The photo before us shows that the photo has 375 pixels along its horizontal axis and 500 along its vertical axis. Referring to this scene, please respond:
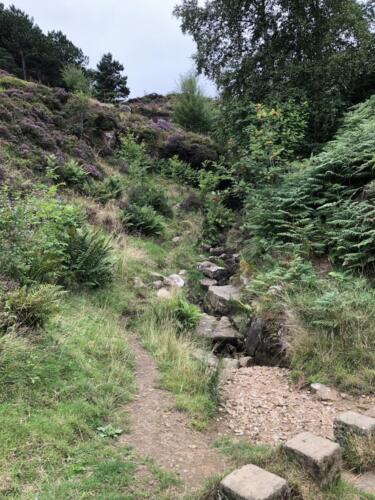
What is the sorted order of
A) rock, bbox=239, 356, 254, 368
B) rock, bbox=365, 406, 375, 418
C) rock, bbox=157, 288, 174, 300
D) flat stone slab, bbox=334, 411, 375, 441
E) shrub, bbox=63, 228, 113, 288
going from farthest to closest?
rock, bbox=157, 288, 174, 300
shrub, bbox=63, 228, 113, 288
rock, bbox=239, 356, 254, 368
rock, bbox=365, 406, 375, 418
flat stone slab, bbox=334, 411, 375, 441

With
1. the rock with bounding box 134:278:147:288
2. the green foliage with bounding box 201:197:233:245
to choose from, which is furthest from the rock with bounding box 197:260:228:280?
the rock with bounding box 134:278:147:288

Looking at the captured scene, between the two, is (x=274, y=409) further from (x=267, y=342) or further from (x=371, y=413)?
(x=267, y=342)

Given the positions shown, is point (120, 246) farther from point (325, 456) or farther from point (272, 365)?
point (325, 456)

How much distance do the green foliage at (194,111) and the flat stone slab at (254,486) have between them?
1782cm

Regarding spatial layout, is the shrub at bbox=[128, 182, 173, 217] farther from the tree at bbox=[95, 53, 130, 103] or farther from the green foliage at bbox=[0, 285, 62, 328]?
the tree at bbox=[95, 53, 130, 103]

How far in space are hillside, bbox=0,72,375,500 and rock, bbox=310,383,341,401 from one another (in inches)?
1.7

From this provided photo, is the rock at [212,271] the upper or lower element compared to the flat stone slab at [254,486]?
upper

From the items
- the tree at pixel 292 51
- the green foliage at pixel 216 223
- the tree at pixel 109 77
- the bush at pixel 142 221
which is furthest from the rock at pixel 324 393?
the tree at pixel 109 77

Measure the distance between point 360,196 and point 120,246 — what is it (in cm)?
469

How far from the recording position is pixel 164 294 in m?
6.91

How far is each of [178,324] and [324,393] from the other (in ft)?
7.80

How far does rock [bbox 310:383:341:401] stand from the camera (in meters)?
4.07

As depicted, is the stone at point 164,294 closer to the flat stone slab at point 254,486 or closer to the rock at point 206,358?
the rock at point 206,358

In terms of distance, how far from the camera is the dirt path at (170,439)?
3.01m
